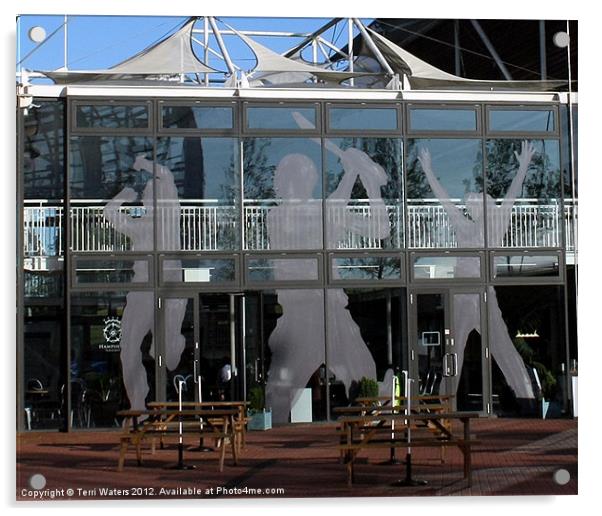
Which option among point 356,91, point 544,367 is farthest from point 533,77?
point 544,367

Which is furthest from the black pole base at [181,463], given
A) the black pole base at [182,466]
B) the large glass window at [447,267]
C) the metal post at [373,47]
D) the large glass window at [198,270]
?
the metal post at [373,47]

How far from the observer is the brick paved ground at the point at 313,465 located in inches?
416

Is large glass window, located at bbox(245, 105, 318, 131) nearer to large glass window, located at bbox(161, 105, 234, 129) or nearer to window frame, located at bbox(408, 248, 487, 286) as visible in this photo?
large glass window, located at bbox(161, 105, 234, 129)

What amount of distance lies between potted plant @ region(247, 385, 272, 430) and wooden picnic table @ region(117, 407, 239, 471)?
0.56 feet

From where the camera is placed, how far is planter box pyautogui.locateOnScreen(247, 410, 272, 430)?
11.1 m

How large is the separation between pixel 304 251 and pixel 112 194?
5.89 ft

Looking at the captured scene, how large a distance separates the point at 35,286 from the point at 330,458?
9.90 ft

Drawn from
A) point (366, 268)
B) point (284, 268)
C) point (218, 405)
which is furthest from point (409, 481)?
point (284, 268)

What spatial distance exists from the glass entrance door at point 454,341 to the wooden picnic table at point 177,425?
1822 millimetres

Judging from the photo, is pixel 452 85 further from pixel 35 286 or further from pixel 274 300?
pixel 35 286

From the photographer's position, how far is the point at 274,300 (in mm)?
11375

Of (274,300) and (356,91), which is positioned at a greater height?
(356,91)

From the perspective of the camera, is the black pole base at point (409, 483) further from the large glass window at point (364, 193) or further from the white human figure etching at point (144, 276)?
the white human figure etching at point (144, 276)

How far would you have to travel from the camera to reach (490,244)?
1128 cm
